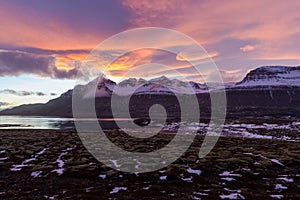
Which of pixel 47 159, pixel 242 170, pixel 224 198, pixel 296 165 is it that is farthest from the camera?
pixel 47 159

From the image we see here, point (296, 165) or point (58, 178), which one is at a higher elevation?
point (58, 178)

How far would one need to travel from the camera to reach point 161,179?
24672mm

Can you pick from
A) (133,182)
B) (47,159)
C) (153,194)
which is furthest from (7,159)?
(153,194)

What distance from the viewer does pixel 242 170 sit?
27078 millimetres

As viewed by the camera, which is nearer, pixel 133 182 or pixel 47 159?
pixel 133 182

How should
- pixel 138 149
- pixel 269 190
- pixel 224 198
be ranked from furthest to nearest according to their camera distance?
pixel 138 149
pixel 269 190
pixel 224 198

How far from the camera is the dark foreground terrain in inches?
784

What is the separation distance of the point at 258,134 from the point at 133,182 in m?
50.4

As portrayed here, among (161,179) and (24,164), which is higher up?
(24,164)

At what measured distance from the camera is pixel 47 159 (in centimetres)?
3378

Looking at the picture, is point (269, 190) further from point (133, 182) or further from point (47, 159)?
point (47, 159)

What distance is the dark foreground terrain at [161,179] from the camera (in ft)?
65.4

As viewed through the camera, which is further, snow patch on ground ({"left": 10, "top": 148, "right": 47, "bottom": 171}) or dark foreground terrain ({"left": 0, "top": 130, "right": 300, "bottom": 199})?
snow patch on ground ({"left": 10, "top": 148, "right": 47, "bottom": 171})

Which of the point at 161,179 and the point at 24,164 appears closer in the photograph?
the point at 161,179
